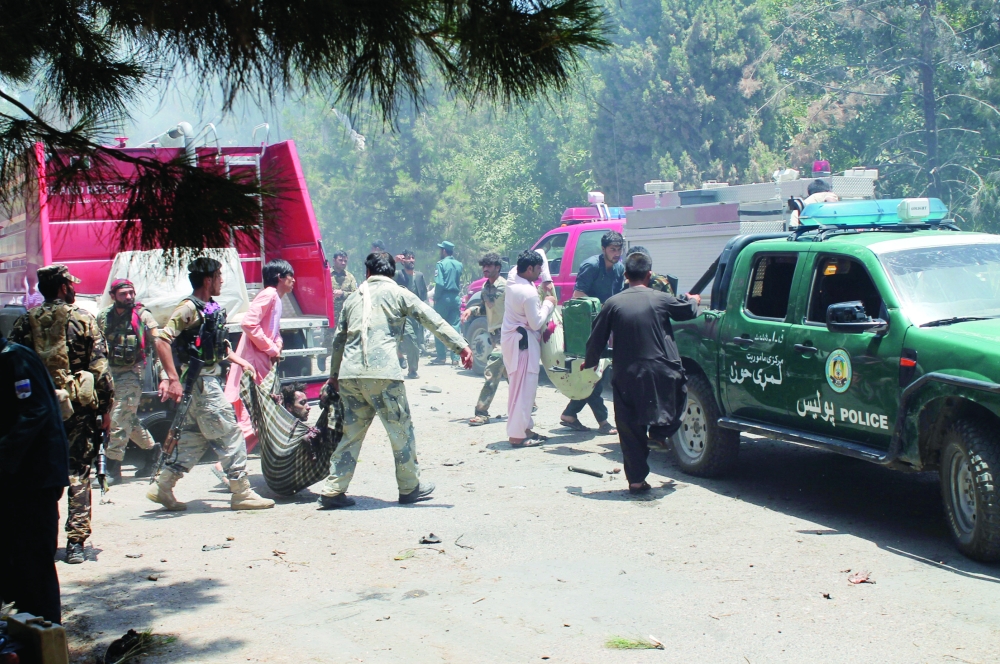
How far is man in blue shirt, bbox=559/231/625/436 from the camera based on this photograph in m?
10.1

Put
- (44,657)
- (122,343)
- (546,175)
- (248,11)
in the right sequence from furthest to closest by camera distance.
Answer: (546,175) < (122,343) < (248,11) < (44,657)

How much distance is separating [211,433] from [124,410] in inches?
59.2

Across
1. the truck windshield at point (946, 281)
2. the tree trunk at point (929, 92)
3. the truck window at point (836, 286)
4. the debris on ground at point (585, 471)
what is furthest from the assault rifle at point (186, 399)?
the tree trunk at point (929, 92)

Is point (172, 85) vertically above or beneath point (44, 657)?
above

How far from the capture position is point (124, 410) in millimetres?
8242

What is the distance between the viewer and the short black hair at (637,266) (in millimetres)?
7480

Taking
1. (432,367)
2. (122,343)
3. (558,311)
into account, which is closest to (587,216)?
(432,367)

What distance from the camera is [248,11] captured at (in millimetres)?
3848

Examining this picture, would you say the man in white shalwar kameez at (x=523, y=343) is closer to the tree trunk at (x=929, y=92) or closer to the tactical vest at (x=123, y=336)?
the tactical vest at (x=123, y=336)

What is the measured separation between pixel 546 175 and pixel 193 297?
25796 millimetres

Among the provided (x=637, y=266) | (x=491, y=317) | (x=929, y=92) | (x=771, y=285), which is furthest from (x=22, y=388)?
(x=929, y=92)

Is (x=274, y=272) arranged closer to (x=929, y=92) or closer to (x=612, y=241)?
(x=612, y=241)

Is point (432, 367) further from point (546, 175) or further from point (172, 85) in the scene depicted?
point (546, 175)

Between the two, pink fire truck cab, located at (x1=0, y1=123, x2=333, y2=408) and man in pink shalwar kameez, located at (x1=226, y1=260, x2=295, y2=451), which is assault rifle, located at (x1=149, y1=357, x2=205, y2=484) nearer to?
man in pink shalwar kameez, located at (x1=226, y1=260, x2=295, y2=451)
